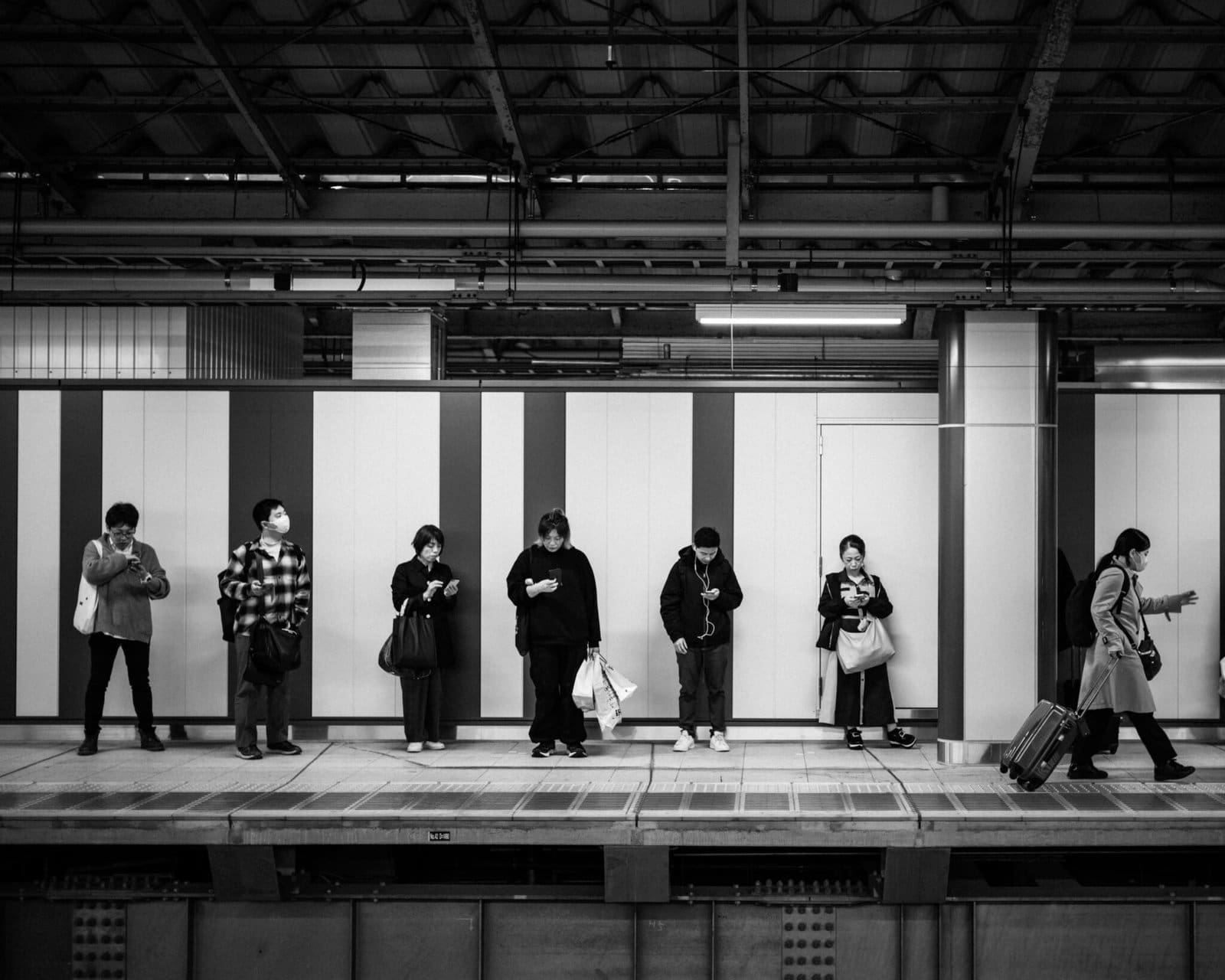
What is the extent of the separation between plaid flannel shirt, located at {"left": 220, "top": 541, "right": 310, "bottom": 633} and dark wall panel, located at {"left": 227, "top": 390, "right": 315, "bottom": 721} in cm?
105

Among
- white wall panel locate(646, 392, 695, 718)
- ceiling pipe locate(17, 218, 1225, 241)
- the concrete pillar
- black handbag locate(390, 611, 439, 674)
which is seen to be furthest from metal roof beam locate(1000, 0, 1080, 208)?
black handbag locate(390, 611, 439, 674)

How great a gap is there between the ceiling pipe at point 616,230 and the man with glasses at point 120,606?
2.50 m

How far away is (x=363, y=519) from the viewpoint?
9.00 metres

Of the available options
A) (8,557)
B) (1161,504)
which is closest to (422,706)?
(8,557)

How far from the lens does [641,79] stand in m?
8.16

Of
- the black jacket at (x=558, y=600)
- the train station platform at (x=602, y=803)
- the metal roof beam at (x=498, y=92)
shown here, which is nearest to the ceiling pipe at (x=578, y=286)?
the metal roof beam at (x=498, y=92)

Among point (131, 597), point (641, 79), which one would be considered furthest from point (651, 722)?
point (641, 79)

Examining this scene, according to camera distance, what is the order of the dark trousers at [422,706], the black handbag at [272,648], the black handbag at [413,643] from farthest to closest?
the dark trousers at [422,706]
the black handbag at [413,643]
the black handbag at [272,648]

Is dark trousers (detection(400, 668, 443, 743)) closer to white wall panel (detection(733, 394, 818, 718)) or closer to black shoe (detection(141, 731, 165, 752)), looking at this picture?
black shoe (detection(141, 731, 165, 752))

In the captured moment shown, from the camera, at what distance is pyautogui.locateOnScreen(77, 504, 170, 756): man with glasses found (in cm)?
808

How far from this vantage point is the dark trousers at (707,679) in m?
8.38

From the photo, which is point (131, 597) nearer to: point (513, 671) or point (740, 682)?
point (513, 671)

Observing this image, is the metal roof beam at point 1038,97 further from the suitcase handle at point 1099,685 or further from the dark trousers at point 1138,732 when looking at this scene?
the dark trousers at point 1138,732

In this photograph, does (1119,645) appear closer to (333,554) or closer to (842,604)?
(842,604)
